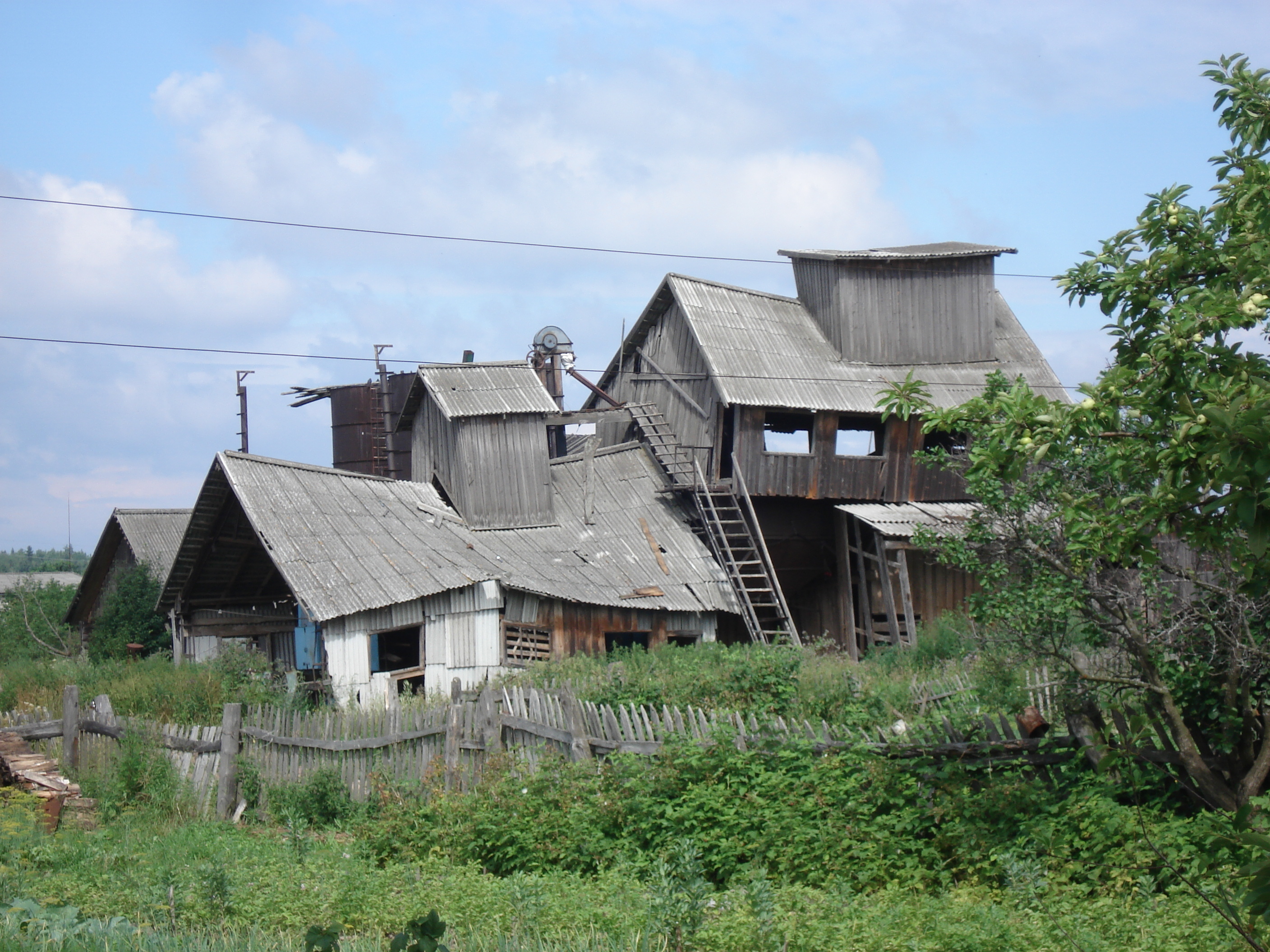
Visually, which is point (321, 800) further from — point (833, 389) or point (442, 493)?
point (833, 389)

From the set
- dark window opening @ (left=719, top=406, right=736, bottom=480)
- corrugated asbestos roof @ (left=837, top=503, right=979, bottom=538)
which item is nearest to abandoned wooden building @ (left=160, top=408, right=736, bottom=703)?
dark window opening @ (left=719, top=406, right=736, bottom=480)

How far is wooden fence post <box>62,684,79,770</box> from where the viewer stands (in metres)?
15.3

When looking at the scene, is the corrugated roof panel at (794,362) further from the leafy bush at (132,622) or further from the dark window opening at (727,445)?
the leafy bush at (132,622)

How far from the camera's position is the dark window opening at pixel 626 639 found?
72.0 ft

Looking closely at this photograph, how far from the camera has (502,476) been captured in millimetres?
25109

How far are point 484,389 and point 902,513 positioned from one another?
10.1 m

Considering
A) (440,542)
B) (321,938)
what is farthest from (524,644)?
(321,938)

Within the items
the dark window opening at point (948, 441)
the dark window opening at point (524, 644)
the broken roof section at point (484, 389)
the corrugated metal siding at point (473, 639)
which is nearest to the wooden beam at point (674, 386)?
the broken roof section at point (484, 389)

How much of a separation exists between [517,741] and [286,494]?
10.1 metres

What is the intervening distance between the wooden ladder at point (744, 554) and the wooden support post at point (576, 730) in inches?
453

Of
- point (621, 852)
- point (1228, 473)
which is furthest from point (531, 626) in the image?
point (1228, 473)

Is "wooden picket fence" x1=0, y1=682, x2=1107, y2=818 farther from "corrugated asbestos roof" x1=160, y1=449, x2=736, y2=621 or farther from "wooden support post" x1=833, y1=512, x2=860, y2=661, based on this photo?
"wooden support post" x1=833, y1=512, x2=860, y2=661

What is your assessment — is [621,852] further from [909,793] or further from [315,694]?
[315,694]

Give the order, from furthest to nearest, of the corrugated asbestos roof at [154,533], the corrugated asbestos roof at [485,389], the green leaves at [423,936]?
the corrugated asbestos roof at [154,533]
the corrugated asbestos roof at [485,389]
the green leaves at [423,936]
